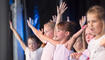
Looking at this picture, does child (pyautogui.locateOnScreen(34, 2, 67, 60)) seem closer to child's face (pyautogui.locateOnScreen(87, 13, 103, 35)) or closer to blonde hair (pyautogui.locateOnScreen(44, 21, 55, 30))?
blonde hair (pyautogui.locateOnScreen(44, 21, 55, 30))

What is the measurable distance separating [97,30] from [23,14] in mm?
829

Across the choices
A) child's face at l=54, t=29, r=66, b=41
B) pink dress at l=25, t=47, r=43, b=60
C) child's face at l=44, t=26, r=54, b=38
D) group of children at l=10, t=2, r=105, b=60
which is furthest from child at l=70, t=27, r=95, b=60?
pink dress at l=25, t=47, r=43, b=60

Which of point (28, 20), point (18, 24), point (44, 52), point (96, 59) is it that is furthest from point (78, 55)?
point (18, 24)

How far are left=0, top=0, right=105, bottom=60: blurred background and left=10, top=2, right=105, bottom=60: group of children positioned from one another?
0.04 metres

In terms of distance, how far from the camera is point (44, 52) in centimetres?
147

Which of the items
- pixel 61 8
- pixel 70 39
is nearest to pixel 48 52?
pixel 70 39

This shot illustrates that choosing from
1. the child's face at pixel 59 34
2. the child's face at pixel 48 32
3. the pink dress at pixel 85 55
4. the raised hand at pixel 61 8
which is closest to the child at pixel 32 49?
the child's face at pixel 48 32

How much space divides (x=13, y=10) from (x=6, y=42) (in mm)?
342

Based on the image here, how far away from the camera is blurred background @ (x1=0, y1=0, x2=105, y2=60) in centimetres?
121

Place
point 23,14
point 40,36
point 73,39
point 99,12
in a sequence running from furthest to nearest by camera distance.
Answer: point 23,14
point 40,36
point 73,39
point 99,12

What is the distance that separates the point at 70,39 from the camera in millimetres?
1265

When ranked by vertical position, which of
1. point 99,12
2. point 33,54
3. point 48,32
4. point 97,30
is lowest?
point 33,54

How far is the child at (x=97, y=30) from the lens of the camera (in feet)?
3.51

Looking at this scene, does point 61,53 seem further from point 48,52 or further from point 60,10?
point 60,10
